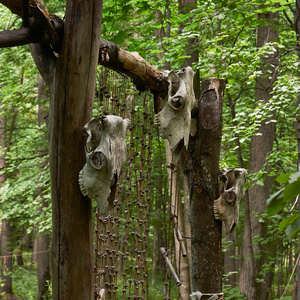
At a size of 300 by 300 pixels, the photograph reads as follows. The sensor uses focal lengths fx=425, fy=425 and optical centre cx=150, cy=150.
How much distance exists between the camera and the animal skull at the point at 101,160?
6.18ft

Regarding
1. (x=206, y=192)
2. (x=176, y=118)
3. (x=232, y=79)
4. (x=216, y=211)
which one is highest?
(x=232, y=79)

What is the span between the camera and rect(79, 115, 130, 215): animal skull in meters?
1.88

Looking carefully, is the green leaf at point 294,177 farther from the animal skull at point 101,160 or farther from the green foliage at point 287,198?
the animal skull at point 101,160

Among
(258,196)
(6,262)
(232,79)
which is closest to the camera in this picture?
(232,79)

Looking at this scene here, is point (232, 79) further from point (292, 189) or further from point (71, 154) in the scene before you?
point (292, 189)

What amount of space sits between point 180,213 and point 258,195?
1.81 m

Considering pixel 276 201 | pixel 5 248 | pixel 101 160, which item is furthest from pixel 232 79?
pixel 5 248

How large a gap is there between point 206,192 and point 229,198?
0.14 m

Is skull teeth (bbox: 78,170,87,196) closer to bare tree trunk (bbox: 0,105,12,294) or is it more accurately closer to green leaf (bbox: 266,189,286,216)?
green leaf (bbox: 266,189,286,216)

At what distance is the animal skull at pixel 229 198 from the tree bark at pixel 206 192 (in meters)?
0.04

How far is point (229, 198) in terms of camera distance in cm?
259

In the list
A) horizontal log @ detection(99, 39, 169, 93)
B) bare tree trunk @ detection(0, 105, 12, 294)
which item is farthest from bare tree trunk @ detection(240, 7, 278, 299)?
bare tree trunk @ detection(0, 105, 12, 294)

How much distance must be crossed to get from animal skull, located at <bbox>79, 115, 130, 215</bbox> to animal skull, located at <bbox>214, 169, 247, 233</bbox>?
0.86m

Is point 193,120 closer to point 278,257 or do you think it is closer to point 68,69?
point 68,69
